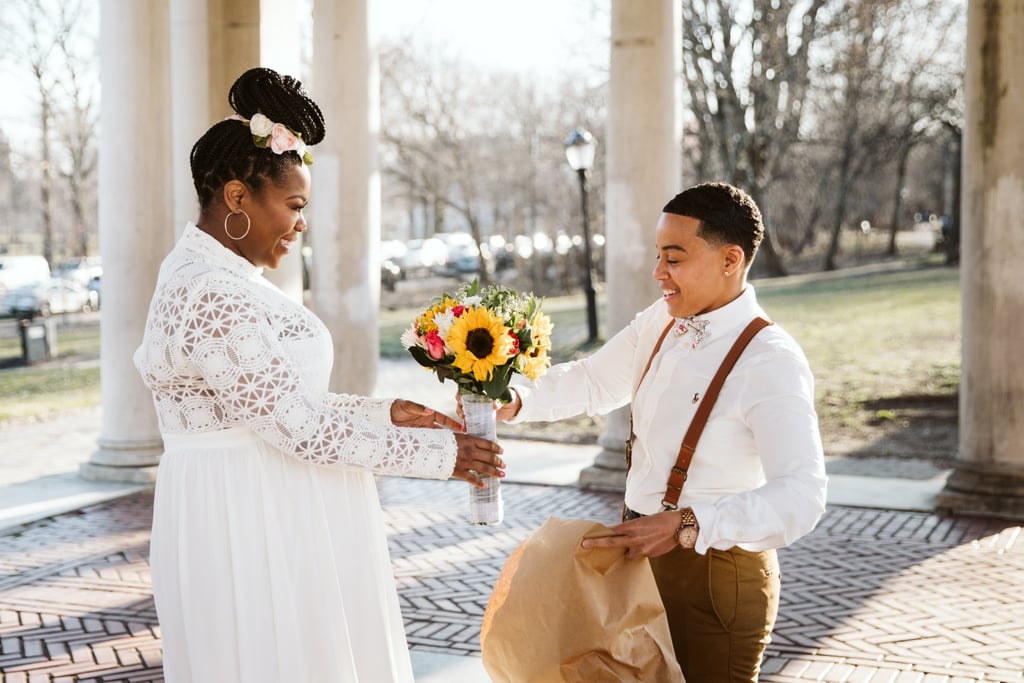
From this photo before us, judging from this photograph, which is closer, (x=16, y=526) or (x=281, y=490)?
(x=281, y=490)

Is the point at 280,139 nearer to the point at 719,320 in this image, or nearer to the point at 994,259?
the point at 719,320

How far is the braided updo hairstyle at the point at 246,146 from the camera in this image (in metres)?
2.99

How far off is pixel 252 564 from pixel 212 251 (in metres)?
0.84

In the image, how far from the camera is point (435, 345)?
10.7ft

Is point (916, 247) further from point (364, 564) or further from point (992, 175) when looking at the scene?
point (364, 564)

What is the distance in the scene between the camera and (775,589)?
3.11 meters

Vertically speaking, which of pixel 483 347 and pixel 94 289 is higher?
pixel 483 347

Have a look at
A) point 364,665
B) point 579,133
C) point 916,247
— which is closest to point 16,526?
point 364,665

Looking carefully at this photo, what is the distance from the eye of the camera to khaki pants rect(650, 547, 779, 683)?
9.83ft

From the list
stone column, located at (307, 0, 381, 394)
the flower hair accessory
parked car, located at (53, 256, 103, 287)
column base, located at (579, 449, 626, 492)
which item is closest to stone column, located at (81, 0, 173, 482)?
stone column, located at (307, 0, 381, 394)

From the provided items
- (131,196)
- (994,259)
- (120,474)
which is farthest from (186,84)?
(994,259)

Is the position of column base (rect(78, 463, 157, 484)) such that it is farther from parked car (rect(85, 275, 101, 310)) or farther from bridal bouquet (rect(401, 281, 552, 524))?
parked car (rect(85, 275, 101, 310))

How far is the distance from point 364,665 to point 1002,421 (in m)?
6.53

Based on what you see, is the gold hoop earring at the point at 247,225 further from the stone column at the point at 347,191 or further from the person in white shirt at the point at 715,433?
the stone column at the point at 347,191
